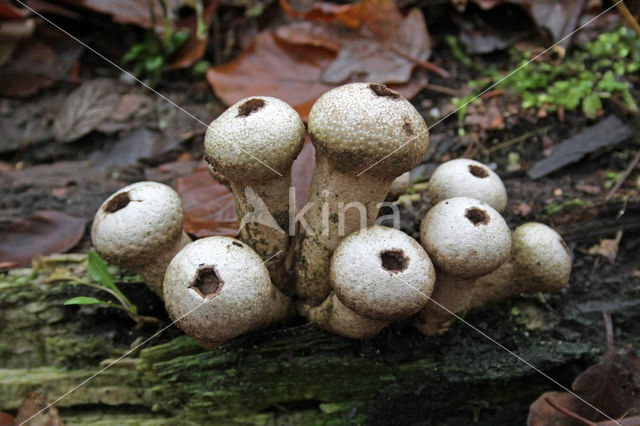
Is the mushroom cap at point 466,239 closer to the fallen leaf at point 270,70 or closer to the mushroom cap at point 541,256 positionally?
the mushroom cap at point 541,256

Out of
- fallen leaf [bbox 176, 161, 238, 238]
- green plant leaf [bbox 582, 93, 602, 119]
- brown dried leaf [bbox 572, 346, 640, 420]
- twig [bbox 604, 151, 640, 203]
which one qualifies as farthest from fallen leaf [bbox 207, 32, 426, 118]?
brown dried leaf [bbox 572, 346, 640, 420]

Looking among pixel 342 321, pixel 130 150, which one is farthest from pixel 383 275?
pixel 130 150

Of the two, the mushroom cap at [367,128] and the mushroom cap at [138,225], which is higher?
the mushroom cap at [367,128]

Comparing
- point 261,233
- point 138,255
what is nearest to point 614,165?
point 261,233

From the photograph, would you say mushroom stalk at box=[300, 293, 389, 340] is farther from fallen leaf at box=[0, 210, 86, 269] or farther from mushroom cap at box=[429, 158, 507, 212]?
fallen leaf at box=[0, 210, 86, 269]

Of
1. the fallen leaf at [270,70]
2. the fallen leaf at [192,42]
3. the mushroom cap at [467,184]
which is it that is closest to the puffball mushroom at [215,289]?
the mushroom cap at [467,184]

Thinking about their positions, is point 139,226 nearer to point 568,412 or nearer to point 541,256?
point 541,256
